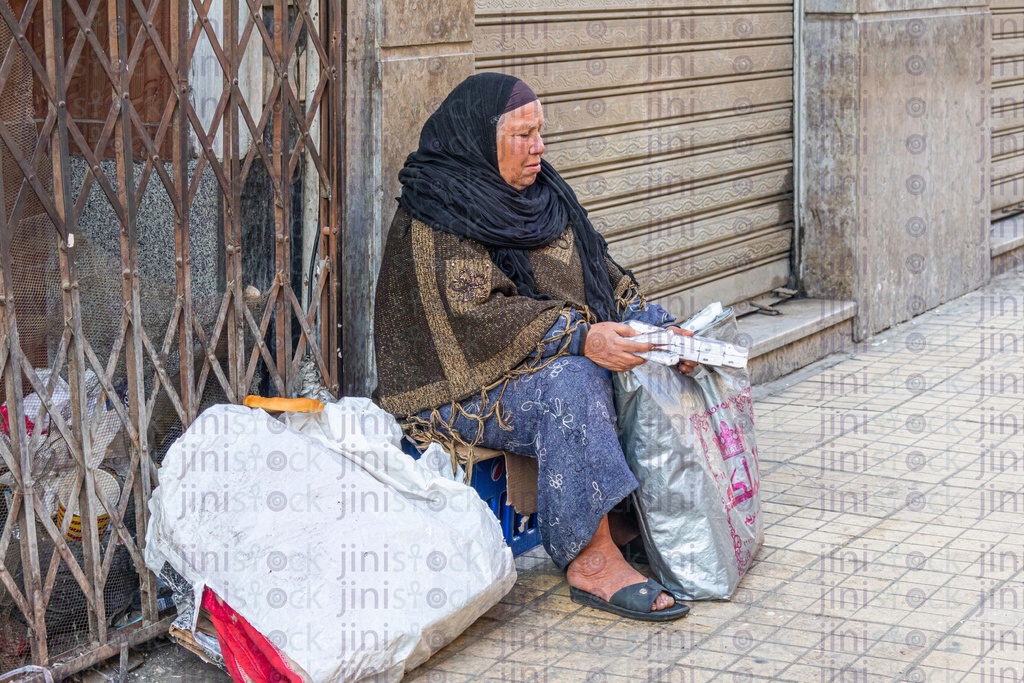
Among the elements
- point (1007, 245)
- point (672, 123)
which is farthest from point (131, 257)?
point (1007, 245)

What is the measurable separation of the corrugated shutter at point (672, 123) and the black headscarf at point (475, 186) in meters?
0.74

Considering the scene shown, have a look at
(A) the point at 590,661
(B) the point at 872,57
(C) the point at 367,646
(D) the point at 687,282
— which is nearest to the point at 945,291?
(B) the point at 872,57

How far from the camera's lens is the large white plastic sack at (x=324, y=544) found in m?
2.89

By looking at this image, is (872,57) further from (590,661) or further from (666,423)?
(590,661)

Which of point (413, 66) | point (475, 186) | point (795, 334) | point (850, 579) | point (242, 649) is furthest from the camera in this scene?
point (795, 334)

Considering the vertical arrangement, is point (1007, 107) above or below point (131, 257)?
above

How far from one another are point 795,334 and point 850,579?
7.98ft

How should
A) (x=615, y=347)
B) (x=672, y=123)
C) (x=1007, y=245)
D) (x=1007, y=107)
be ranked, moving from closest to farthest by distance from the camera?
(x=615, y=347) < (x=672, y=123) < (x=1007, y=245) < (x=1007, y=107)

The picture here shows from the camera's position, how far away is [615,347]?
11.2 feet

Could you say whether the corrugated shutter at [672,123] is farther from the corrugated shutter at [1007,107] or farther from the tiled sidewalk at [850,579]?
the corrugated shutter at [1007,107]

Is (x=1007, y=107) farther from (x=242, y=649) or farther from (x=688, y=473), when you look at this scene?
(x=242, y=649)

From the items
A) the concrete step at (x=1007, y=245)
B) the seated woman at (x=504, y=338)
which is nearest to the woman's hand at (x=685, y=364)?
the seated woman at (x=504, y=338)

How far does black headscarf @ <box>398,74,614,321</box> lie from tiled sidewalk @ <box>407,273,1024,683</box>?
0.98 meters

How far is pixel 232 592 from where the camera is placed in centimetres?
291
